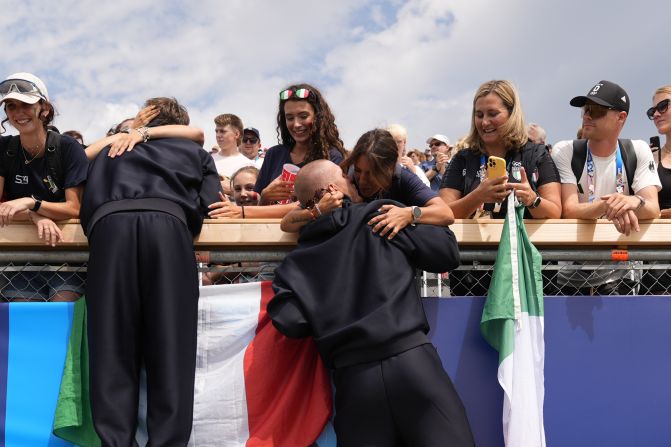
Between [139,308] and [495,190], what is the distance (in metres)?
1.84

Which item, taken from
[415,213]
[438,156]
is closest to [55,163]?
[415,213]

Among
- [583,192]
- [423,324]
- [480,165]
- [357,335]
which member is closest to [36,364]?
[357,335]

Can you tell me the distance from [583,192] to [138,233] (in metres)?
2.56

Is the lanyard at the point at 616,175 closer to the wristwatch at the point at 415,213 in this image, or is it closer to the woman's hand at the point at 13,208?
the wristwatch at the point at 415,213

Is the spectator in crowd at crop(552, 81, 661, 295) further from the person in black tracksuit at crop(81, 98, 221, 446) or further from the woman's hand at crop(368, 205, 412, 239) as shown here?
the person in black tracksuit at crop(81, 98, 221, 446)

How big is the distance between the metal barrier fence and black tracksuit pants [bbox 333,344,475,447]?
0.75 meters

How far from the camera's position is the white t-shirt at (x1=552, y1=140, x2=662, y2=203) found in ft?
13.0

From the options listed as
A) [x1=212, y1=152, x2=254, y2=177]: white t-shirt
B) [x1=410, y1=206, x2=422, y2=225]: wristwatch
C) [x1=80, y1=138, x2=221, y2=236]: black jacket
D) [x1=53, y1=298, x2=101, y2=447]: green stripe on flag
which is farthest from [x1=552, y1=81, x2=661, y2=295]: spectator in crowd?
[x1=212, y1=152, x2=254, y2=177]: white t-shirt

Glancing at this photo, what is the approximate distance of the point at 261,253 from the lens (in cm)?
358

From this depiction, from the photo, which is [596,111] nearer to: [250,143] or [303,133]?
[303,133]

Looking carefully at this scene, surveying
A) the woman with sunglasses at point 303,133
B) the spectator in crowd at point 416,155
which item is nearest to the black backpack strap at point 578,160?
the woman with sunglasses at point 303,133

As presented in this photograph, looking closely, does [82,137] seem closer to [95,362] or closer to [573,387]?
[95,362]

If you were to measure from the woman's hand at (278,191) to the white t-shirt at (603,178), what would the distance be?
1.58 meters

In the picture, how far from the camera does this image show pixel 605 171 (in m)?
4.05
